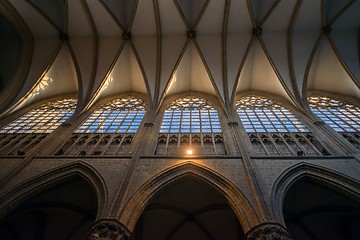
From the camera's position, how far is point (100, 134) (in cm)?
1123

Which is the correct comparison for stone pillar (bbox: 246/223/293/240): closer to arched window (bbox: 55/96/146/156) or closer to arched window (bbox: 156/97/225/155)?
arched window (bbox: 156/97/225/155)

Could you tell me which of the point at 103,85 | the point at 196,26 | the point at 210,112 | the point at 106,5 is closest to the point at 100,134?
the point at 103,85

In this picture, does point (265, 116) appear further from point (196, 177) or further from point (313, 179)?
point (196, 177)

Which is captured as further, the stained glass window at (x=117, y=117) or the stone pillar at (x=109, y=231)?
the stained glass window at (x=117, y=117)

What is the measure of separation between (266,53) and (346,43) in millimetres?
4422

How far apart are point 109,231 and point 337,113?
12.1 m

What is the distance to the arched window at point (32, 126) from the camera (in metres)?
10.2

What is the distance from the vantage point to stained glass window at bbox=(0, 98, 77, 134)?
38.4 feet

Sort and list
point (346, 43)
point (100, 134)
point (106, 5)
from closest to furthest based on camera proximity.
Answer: point (100, 134) → point (106, 5) → point (346, 43)

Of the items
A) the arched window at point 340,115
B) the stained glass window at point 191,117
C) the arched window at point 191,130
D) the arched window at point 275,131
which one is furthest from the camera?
the stained glass window at point 191,117

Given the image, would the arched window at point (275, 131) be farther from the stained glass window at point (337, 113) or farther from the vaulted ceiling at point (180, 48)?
the stained glass window at point (337, 113)

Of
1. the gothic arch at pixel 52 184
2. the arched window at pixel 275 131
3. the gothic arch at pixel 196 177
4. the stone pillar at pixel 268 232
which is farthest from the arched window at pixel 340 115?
the gothic arch at pixel 52 184

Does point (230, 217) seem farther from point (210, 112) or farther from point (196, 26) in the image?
point (196, 26)

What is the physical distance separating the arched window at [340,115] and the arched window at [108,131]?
8.77 metres
